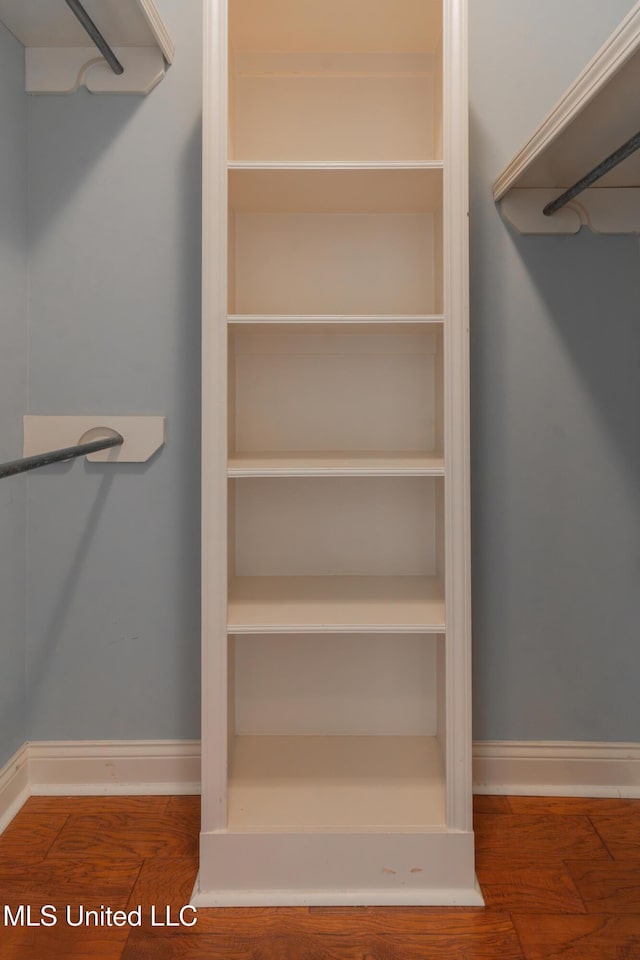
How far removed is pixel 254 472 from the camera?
1460 mm

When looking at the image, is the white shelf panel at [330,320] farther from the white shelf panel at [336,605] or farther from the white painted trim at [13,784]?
the white painted trim at [13,784]

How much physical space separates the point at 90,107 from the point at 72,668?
1.52 meters

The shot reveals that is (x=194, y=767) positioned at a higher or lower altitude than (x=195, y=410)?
lower

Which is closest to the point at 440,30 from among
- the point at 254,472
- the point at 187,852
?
the point at 254,472

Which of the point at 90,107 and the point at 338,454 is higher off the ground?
the point at 90,107

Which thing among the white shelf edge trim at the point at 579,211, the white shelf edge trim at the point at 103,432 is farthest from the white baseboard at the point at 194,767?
the white shelf edge trim at the point at 579,211

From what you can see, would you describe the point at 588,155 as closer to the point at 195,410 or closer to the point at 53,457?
the point at 195,410

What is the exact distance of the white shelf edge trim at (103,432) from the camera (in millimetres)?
1807

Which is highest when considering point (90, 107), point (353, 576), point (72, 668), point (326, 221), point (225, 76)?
point (90, 107)

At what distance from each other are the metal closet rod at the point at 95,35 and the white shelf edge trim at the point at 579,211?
1.07 metres

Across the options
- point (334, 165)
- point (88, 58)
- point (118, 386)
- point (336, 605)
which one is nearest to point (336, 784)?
point (336, 605)

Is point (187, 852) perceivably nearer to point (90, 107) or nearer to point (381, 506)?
Result: point (381, 506)

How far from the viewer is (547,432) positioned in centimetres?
183

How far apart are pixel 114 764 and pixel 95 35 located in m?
1.85
